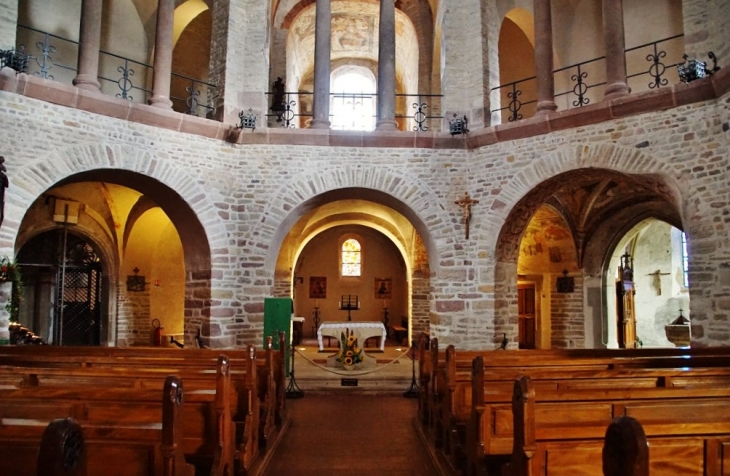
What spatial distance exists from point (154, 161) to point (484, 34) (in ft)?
22.9

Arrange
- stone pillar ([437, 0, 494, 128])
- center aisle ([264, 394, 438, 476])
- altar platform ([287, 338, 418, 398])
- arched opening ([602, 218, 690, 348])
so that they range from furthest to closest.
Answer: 1. arched opening ([602, 218, 690, 348])
2. stone pillar ([437, 0, 494, 128])
3. altar platform ([287, 338, 418, 398])
4. center aisle ([264, 394, 438, 476])

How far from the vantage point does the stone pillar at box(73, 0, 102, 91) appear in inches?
366

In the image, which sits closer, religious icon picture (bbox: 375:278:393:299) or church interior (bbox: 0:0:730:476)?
church interior (bbox: 0:0:730:476)

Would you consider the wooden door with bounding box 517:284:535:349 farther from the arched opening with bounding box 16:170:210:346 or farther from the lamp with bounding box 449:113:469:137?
the arched opening with bounding box 16:170:210:346

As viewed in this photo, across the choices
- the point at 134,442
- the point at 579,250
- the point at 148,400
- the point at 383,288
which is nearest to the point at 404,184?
the point at 579,250

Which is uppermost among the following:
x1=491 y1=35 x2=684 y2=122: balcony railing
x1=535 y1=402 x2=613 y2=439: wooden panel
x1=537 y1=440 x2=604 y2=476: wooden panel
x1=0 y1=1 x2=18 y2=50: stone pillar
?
x1=491 y1=35 x2=684 y2=122: balcony railing

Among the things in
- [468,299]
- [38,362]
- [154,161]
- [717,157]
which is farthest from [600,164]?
[38,362]

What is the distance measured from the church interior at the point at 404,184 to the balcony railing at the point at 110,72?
0.07 metres

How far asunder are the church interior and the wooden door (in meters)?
0.06

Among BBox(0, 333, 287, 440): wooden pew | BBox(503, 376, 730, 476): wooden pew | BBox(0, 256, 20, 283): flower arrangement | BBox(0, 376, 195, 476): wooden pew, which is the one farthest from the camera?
BBox(0, 256, 20, 283): flower arrangement

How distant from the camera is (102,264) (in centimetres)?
1398

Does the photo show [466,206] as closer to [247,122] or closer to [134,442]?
[247,122]

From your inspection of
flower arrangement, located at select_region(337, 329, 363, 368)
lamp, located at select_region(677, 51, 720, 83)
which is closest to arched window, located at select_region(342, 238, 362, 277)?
flower arrangement, located at select_region(337, 329, 363, 368)

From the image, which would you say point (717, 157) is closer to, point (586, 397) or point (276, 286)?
point (586, 397)
